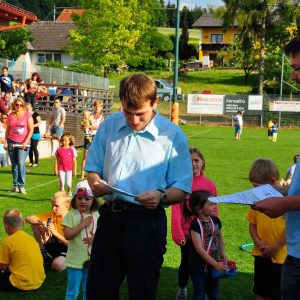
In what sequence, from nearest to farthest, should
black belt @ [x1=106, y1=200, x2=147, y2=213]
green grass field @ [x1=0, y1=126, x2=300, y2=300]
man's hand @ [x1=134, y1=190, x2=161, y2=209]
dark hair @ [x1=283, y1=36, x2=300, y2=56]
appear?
dark hair @ [x1=283, y1=36, x2=300, y2=56] < man's hand @ [x1=134, y1=190, x2=161, y2=209] < black belt @ [x1=106, y1=200, x2=147, y2=213] < green grass field @ [x1=0, y1=126, x2=300, y2=300]

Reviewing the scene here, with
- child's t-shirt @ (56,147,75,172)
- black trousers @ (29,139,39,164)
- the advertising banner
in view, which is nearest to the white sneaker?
child's t-shirt @ (56,147,75,172)

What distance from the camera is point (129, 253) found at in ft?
13.1

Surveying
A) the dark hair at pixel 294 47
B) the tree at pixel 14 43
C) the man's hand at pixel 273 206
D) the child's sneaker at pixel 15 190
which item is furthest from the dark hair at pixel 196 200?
the tree at pixel 14 43

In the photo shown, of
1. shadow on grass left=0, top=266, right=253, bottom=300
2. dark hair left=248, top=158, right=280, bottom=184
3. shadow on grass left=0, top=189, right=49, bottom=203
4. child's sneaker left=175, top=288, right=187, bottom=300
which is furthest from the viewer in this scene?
shadow on grass left=0, top=189, right=49, bottom=203

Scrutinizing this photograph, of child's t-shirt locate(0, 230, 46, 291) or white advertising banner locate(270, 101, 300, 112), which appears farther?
white advertising banner locate(270, 101, 300, 112)

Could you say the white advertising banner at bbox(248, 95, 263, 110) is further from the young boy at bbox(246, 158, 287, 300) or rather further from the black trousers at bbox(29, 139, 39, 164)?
the young boy at bbox(246, 158, 287, 300)

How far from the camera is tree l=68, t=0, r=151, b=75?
58.0 metres

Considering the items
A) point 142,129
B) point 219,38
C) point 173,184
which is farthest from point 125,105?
point 219,38

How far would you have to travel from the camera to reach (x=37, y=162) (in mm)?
18641

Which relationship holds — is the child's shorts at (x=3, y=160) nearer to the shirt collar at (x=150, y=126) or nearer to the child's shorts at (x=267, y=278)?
the child's shorts at (x=267, y=278)

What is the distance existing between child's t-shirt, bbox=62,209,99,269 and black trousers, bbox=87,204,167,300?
1673 millimetres

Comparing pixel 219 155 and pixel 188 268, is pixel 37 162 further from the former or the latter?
pixel 188 268

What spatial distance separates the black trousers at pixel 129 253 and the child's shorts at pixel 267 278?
70.2 inches

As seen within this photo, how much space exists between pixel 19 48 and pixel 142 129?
212ft
